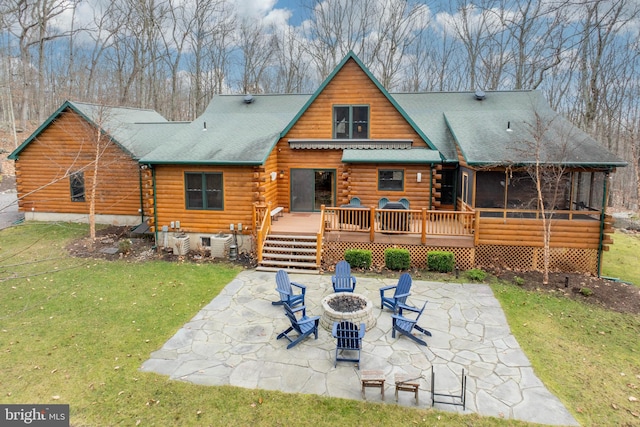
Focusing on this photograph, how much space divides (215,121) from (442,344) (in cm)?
1463

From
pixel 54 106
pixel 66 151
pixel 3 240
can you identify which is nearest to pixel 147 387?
pixel 3 240

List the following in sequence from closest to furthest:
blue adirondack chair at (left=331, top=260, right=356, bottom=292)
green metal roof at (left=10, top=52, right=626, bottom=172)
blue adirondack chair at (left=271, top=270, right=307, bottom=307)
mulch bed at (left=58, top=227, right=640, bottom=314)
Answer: blue adirondack chair at (left=271, top=270, right=307, bottom=307) → blue adirondack chair at (left=331, top=260, right=356, bottom=292) → mulch bed at (left=58, top=227, right=640, bottom=314) → green metal roof at (left=10, top=52, right=626, bottom=172)

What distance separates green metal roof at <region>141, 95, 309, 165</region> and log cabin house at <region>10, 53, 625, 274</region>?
0.28ft

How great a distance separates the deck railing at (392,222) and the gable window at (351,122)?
3.96 meters

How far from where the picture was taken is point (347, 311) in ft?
29.0

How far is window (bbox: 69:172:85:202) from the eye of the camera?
1853 centimetres

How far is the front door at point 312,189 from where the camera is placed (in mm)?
16984

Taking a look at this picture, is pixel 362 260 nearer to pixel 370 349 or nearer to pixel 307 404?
pixel 370 349

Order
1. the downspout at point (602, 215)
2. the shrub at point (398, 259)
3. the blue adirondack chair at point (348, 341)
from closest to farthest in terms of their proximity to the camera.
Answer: the blue adirondack chair at point (348, 341)
the downspout at point (602, 215)
the shrub at point (398, 259)

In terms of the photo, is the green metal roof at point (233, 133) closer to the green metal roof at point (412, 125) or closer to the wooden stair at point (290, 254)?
the green metal roof at point (412, 125)

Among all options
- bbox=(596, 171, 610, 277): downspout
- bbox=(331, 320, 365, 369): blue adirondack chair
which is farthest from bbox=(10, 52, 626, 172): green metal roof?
bbox=(331, 320, 365, 369): blue adirondack chair

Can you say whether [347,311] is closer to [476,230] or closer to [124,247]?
[476,230]

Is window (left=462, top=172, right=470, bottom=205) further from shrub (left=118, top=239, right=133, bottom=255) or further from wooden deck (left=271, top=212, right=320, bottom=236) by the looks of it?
shrub (left=118, top=239, right=133, bottom=255)

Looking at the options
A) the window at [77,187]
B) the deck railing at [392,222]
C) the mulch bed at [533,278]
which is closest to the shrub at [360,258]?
the mulch bed at [533,278]
